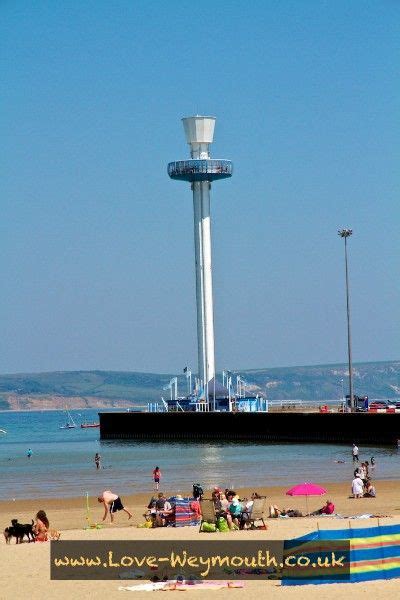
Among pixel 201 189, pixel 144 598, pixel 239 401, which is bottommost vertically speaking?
pixel 144 598

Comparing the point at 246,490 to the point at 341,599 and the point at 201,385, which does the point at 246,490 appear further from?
the point at 201,385

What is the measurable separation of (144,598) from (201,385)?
217ft

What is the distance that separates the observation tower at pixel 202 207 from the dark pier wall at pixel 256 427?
12.2ft

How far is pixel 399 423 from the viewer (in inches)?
2589

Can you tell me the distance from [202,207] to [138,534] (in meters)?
60.9

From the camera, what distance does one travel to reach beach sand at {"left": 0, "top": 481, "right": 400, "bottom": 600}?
18531 millimetres

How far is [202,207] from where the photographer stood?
8519 cm

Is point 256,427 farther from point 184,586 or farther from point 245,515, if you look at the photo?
point 184,586

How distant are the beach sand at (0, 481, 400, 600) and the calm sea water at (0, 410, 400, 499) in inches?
145

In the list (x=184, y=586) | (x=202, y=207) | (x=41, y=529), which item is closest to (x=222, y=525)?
(x=41, y=529)

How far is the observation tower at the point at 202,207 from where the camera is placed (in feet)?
273

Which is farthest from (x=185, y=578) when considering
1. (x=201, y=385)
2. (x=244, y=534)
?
(x=201, y=385)

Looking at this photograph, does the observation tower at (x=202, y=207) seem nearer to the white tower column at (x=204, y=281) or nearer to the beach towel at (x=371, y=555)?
the white tower column at (x=204, y=281)

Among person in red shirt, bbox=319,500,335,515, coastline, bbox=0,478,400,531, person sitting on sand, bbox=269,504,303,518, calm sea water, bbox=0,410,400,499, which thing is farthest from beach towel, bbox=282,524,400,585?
calm sea water, bbox=0,410,400,499
